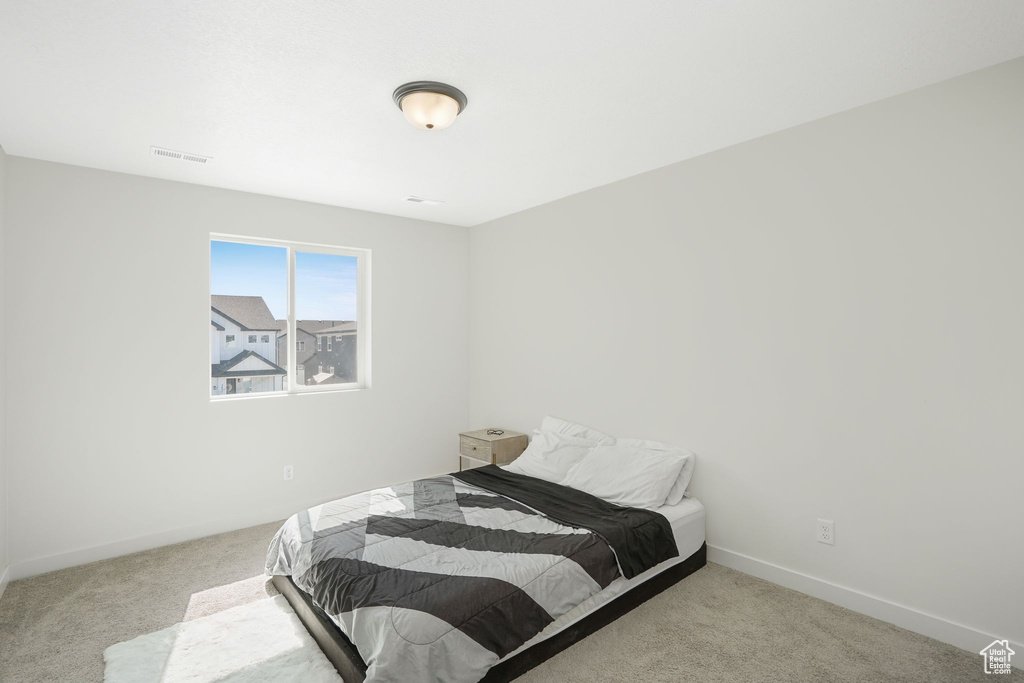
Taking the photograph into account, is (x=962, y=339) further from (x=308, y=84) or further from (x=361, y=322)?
(x=361, y=322)

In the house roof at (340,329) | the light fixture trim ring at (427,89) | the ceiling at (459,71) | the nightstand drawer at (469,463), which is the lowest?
the nightstand drawer at (469,463)

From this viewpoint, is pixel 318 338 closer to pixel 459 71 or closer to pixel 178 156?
pixel 178 156

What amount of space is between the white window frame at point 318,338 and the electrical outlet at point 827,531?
340 centimetres

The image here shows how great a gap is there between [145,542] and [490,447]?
7.95 feet

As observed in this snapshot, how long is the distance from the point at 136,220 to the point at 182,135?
1002mm

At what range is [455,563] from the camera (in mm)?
2223

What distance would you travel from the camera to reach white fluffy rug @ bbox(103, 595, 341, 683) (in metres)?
2.07

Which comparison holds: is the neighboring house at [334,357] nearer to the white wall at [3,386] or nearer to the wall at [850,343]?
the white wall at [3,386]

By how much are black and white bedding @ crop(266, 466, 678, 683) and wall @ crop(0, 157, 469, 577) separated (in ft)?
3.87

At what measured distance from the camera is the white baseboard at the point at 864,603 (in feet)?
7.16

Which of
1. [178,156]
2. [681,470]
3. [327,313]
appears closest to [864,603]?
[681,470]

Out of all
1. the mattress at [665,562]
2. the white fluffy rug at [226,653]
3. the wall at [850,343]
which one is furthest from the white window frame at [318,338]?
the mattress at [665,562]

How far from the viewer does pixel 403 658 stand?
174cm

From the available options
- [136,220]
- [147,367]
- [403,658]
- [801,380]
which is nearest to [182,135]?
[136,220]
